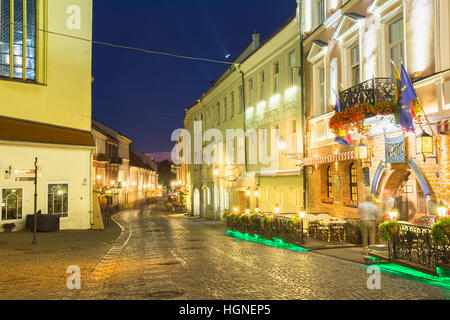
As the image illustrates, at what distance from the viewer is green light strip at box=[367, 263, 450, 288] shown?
880 centimetres

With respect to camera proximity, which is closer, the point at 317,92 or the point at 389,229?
the point at 389,229

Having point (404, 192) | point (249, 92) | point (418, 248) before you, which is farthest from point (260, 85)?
point (418, 248)

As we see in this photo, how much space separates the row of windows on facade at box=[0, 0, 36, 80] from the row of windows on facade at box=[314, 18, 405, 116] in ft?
48.6

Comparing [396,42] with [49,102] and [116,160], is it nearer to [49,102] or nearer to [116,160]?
[49,102]

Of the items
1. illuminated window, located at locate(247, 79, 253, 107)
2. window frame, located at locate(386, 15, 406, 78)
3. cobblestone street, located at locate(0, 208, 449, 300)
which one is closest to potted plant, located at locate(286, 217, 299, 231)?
cobblestone street, located at locate(0, 208, 449, 300)

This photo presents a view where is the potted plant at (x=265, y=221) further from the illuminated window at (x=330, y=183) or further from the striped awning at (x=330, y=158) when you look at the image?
the illuminated window at (x=330, y=183)

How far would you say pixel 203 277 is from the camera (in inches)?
378

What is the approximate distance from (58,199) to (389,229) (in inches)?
683

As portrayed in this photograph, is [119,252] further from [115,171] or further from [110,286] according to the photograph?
[115,171]

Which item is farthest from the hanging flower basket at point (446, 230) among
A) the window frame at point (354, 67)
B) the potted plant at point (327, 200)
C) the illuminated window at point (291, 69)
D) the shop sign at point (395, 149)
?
the illuminated window at point (291, 69)

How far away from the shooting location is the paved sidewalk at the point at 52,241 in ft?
52.3

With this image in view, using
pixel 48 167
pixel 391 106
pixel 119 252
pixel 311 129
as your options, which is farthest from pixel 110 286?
pixel 48 167

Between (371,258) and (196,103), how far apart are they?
35949mm
